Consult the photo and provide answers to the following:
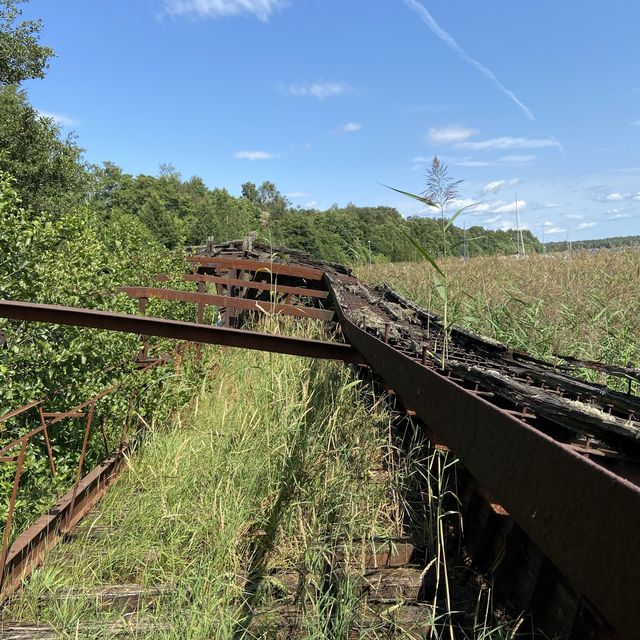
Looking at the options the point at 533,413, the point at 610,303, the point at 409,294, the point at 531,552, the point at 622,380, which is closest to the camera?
the point at 533,413

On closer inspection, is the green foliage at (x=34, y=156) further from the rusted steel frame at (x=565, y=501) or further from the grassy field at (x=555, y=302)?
the rusted steel frame at (x=565, y=501)

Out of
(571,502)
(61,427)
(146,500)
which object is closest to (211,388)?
(61,427)

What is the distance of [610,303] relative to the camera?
19.3 feet

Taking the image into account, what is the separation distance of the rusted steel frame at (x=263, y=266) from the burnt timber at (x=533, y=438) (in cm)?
434

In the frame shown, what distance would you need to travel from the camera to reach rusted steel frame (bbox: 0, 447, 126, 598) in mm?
2830

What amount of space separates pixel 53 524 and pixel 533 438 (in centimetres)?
353

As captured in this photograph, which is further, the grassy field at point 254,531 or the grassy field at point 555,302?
the grassy field at point 555,302

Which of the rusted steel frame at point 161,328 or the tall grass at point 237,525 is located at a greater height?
the rusted steel frame at point 161,328

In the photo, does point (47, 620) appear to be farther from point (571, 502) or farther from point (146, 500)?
point (571, 502)

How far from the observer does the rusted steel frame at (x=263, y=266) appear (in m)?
8.07

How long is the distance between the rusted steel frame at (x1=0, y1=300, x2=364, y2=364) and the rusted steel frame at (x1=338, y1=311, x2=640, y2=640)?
155cm

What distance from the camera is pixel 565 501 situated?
0.60m

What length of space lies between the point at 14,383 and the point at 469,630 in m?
3.06

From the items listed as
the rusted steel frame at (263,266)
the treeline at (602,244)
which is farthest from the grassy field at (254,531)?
the treeline at (602,244)
